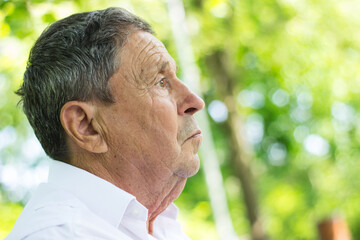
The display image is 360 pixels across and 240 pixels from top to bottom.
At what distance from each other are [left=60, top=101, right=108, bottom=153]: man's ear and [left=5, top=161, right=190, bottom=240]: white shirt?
11 cm

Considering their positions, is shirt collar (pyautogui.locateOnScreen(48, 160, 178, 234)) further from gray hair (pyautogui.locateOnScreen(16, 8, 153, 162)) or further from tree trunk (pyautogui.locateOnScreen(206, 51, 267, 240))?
tree trunk (pyautogui.locateOnScreen(206, 51, 267, 240))

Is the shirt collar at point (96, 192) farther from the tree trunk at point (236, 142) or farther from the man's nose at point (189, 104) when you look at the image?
the tree trunk at point (236, 142)

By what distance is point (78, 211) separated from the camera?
1.61 m

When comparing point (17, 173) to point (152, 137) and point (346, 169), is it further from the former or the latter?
point (346, 169)

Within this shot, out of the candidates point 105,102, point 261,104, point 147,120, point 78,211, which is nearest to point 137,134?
point 147,120

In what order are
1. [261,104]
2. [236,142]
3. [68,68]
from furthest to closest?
[261,104] → [236,142] → [68,68]

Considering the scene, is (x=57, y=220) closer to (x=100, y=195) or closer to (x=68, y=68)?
(x=100, y=195)

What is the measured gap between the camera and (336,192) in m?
14.5

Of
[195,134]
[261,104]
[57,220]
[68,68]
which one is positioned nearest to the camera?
[57,220]

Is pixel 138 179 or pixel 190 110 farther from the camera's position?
pixel 190 110

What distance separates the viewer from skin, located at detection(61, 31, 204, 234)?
72.8 inches

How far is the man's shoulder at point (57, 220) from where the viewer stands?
1493mm

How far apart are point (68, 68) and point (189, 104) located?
1.63ft

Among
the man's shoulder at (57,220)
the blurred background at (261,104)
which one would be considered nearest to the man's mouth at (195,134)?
the man's shoulder at (57,220)
